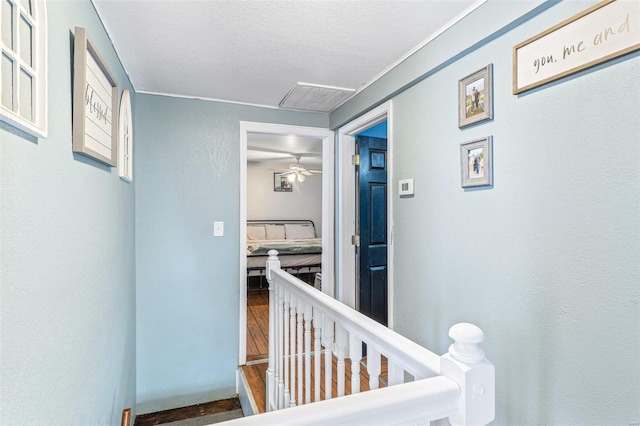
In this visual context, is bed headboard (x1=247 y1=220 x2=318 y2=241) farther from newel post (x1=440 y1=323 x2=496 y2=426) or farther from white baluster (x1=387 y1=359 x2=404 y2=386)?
newel post (x1=440 y1=323 x2=496 y2=426)

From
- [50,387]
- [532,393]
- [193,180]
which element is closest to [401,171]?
[532,393]

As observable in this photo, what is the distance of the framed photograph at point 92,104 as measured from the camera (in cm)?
108

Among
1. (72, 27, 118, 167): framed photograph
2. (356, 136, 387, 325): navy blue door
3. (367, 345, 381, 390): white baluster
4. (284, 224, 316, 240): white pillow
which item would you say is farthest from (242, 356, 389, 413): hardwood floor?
(284, 224, 316, 240): white pillow

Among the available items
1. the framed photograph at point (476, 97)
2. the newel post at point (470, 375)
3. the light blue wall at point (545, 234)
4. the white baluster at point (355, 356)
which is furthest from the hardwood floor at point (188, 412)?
the framed photograph at point (476, 97)

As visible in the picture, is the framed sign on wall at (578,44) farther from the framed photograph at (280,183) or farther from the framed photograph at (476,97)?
the framed photograph at (280,183)

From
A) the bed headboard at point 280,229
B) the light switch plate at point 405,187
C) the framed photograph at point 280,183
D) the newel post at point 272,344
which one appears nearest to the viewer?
the light switch plate at point 405,187

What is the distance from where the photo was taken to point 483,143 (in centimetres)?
139

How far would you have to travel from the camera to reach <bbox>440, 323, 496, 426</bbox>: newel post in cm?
70

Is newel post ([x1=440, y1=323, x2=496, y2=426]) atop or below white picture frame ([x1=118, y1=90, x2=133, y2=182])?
below

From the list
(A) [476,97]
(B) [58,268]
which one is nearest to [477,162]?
(A) [476,97]

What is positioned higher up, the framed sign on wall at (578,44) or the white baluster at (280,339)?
the framed sign on wall at (578,44)

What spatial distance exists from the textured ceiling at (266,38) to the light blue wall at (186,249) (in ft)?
1.17

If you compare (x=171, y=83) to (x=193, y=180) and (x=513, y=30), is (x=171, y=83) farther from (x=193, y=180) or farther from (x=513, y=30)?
(x=513, y=30)

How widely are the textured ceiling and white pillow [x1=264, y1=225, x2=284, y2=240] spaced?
189 inches
